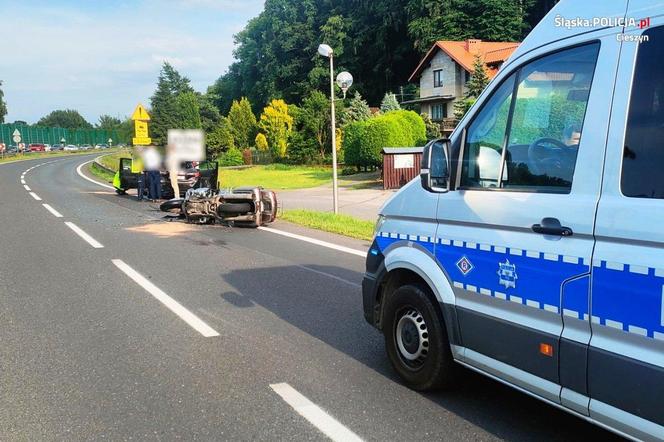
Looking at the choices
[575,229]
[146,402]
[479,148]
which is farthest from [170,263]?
[575,229]

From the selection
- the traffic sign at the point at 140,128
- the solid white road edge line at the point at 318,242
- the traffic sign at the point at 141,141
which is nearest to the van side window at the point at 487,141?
the solid white road edge line at the point at 318,242

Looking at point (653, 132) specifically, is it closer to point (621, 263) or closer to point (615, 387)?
point (621, 263)

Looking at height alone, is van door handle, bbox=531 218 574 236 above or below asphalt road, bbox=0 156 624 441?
above

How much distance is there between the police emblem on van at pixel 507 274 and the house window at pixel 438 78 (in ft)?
181

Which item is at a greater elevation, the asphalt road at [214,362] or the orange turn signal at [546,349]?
the orange turn signal at [546,349]

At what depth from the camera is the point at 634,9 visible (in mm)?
2795

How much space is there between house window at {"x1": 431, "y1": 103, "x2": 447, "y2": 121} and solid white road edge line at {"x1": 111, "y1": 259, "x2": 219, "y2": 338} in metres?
50.6

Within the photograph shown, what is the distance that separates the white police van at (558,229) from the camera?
263 cm

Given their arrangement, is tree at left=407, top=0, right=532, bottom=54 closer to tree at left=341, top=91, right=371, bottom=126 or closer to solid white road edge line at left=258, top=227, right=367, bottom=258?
tree at left=341, top=91, right=371, bottom=126

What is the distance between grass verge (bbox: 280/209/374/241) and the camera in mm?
11578

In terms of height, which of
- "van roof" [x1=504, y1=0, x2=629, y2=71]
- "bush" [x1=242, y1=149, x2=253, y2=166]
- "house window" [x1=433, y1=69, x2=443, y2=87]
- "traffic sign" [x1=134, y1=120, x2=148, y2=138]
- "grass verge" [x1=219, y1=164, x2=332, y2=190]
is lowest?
"grass verge" [x1=219, y1=164, x2=332, y2=190]

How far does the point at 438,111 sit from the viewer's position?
189 ft

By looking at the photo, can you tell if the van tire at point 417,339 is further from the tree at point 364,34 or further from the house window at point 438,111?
the tree at point 364,34

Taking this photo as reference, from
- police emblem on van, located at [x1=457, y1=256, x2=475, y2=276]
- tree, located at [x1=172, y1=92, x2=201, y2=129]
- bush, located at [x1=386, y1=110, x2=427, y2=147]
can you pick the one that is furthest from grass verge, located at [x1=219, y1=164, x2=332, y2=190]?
police emblem on van, located at [x1=457, y1=256, x2=475, y2=276]
